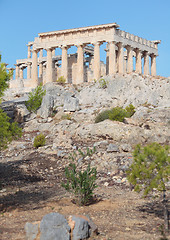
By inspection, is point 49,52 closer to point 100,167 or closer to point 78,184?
point 100,167

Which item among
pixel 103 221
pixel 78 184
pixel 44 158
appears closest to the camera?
pixel 103 221

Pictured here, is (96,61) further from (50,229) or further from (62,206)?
(50,229)

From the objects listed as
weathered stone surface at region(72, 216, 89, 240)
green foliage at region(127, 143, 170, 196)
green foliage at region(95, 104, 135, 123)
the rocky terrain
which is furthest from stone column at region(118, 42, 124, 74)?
weathered stone surface at region(72, 216, 89, 240)

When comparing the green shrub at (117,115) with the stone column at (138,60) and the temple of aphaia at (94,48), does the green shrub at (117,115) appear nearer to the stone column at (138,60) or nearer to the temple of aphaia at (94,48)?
the temple of aphaia at (94,48)

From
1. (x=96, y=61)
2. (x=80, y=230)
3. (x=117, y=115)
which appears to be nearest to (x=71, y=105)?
(x=117, y=115)

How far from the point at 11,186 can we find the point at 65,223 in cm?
769

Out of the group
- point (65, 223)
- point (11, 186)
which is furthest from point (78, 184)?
point (11, 186)

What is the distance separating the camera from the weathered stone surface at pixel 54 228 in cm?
708

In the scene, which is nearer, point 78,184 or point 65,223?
point 65,223

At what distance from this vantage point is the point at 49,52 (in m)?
43.9

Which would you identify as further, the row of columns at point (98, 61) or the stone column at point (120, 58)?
the stone column at point (120, 58)

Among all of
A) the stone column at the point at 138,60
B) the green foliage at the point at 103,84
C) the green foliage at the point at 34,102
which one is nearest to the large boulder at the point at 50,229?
the green foliage at the point at 34,102

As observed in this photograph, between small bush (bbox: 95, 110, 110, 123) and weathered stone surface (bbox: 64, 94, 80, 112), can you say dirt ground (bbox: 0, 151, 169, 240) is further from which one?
weathered stone surface (bbox: 64, 94, 80, 112)

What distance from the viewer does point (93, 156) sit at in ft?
58.2
